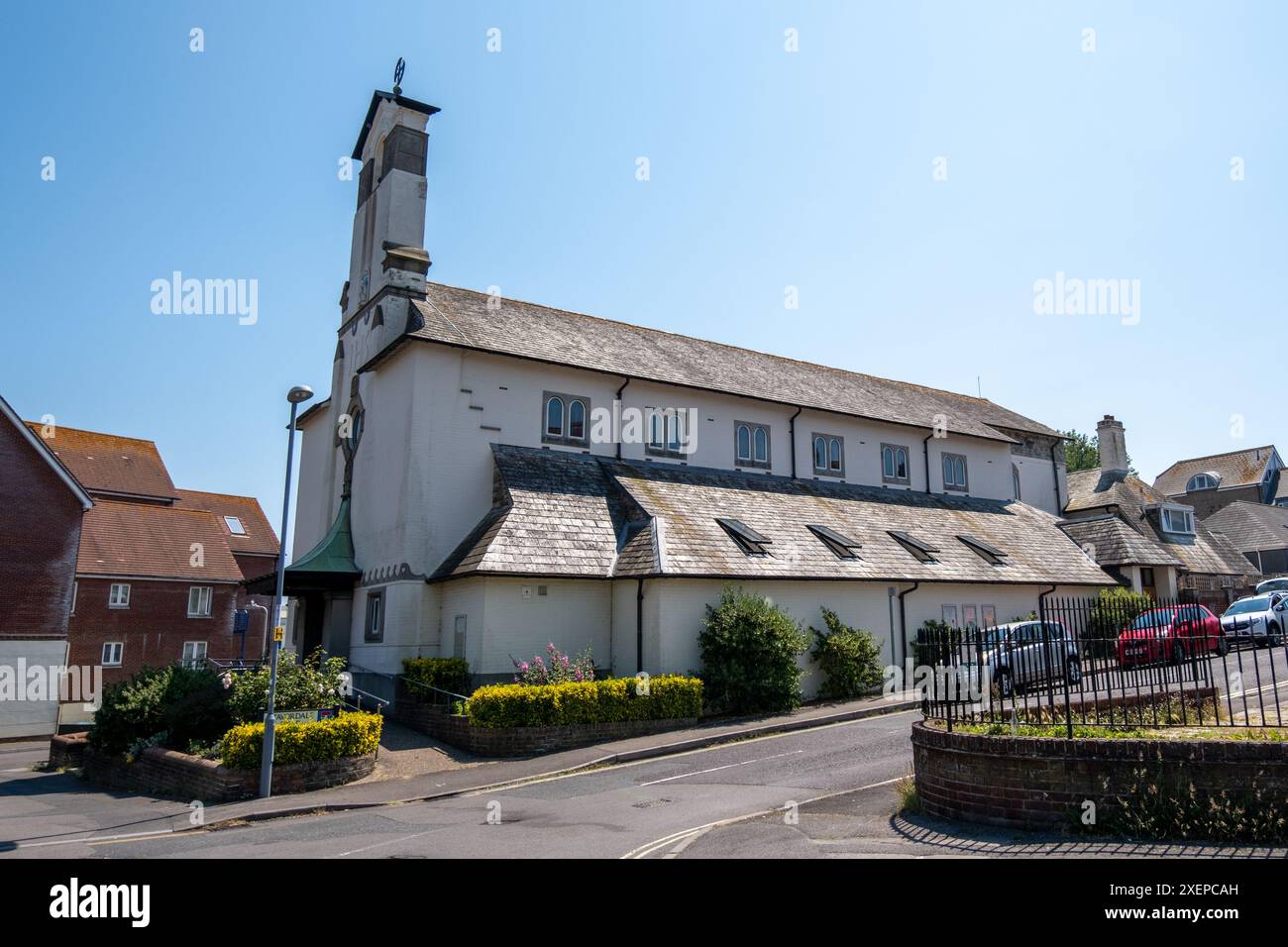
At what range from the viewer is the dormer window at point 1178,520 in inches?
1563

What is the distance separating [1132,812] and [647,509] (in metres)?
16.3

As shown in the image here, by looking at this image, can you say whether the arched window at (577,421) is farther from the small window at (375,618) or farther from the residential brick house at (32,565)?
the residential brick house at (32,565)

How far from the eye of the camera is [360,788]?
15.2m

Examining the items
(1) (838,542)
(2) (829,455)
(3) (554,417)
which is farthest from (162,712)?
(2) (829,455)

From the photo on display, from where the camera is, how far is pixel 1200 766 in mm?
8242

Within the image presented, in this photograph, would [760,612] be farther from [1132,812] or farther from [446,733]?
[1132,812]

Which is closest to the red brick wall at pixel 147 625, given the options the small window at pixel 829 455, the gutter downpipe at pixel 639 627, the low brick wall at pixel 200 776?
the low brick wall at pixel 200 776

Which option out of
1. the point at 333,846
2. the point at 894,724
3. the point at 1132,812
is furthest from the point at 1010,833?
the point at 894,724

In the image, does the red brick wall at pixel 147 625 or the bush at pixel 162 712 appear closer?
the bush at pixel 162 712

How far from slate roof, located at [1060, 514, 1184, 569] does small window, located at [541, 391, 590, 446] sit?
871 inches

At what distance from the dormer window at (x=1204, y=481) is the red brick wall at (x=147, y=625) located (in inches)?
2715

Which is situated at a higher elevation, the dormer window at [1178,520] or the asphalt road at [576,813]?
the dormer window at [1178,520]

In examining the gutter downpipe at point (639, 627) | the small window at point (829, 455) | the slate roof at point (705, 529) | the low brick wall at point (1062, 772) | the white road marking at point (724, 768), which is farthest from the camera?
the small window at point (829, 455)

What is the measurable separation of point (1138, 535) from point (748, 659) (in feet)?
77.5
